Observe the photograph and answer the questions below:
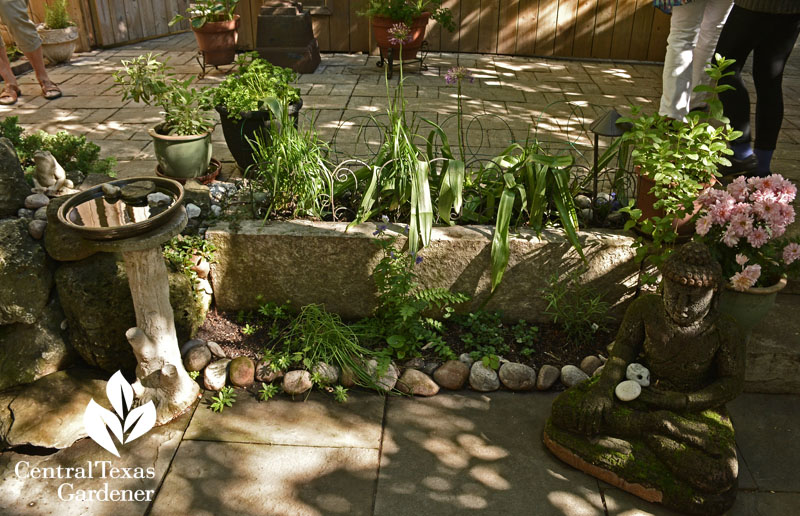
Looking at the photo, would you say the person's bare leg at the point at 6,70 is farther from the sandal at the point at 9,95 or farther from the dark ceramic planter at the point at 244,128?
the dark ceramic planter at the point at 244,128

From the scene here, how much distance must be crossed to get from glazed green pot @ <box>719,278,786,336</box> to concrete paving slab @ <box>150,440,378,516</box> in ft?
5.09

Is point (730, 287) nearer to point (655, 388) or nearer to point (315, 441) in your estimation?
point (655, 388)

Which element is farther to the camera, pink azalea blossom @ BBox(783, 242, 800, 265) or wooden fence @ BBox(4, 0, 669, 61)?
wooden fence @ BBox(4, 0, 669, 61)

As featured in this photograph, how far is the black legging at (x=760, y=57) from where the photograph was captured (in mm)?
3160

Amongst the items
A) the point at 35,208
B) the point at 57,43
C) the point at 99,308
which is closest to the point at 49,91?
the point at 57,43

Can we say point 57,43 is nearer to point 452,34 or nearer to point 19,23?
point 19,23

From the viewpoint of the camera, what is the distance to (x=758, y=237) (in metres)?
2.60

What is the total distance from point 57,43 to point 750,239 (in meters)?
6.98

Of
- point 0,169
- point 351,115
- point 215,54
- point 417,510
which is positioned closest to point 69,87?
point 215,54

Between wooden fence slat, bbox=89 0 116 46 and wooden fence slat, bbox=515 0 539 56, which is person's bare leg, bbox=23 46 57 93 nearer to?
wooden fence slat, bbox=89 0 116 46

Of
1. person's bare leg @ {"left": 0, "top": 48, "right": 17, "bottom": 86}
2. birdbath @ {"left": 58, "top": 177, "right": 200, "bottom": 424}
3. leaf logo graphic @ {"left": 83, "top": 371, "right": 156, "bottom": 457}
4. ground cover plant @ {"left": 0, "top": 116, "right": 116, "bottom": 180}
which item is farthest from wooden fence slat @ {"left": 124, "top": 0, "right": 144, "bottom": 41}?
leaf logo graphic @ {"left": 83, "top": 371, "right": 156, "bottom": 457}

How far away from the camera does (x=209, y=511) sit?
7.89 ft

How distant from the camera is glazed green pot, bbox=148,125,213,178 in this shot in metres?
3.63

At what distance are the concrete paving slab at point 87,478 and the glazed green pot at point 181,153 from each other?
154 cm
